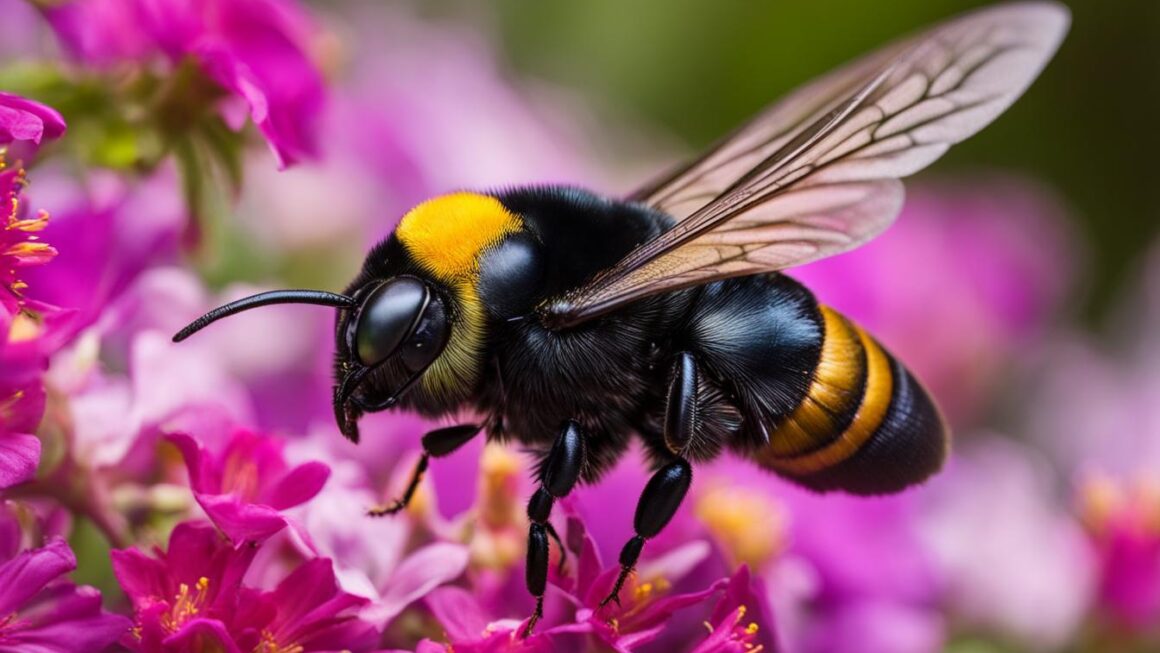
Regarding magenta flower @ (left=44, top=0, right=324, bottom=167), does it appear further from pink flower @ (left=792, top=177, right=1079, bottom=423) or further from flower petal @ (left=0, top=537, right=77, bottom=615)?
pink flower @ (left=792, top=177, right=1079, bottom=423)

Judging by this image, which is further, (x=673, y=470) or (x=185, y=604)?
(x=673, y=470)

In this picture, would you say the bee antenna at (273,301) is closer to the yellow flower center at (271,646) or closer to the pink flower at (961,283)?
the yellow flower center at (271,646)

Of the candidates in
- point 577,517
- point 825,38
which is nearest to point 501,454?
point 577,517

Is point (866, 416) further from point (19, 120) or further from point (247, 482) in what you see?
point (19, 120)

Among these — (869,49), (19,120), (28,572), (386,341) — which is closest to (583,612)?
(386,341)

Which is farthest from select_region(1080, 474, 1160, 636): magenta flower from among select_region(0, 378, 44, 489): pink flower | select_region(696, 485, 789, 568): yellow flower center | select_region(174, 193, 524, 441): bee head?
select_region(0, 378, 44, 489): pink flower

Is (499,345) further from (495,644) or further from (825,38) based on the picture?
(825,38)
